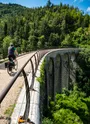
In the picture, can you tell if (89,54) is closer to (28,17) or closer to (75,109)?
(75,109)

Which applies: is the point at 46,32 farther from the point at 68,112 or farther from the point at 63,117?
the point at 63,117

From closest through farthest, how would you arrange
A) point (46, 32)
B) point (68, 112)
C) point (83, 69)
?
point (68, 112) → point (83, 69) → point (46, 32)

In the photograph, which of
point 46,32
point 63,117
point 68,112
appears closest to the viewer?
point 63,117

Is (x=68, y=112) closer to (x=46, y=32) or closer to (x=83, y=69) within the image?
(x=83, y=69)

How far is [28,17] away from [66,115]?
522 feet

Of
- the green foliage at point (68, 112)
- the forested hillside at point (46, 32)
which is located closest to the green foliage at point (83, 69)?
the green foliage at point (68, 112)

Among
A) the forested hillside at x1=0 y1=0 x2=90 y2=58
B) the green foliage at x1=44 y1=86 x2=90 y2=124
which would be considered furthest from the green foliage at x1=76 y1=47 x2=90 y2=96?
the forested hillside at x1=0 y1=0 x2=90 y2=58

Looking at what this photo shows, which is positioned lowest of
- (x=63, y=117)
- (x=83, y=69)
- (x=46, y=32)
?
(x=83, y=69)

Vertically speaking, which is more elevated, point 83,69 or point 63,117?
point 63,117

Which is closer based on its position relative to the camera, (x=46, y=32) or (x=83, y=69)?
(x=83, y=69)

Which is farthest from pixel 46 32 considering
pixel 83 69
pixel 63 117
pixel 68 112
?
pixel 63 117

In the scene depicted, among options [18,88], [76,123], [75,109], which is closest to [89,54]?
[75,109]

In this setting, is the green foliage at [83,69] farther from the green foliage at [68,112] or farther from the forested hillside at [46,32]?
the forested hillside at [46,32]

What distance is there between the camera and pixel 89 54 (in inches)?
2299
